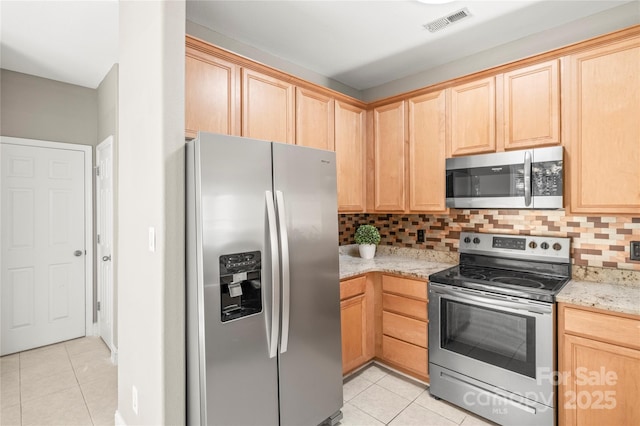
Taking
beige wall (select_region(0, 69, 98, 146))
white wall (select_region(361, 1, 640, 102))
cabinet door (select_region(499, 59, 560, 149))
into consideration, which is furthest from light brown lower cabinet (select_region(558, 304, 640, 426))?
beige wall (select_region(0, 69, 98, 146))

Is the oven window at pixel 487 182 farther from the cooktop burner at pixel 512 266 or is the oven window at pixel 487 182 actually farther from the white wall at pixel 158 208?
the white wall at pixel 158 208

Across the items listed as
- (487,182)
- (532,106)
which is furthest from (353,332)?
(532,106)

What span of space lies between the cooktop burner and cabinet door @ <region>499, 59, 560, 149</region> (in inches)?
29.8

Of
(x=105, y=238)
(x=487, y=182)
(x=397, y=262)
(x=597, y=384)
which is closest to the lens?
(x=597, y=384)

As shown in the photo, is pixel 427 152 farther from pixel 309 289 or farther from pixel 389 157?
pixel 309 289

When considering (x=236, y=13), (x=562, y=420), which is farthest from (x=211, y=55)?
(x=562, y=420)

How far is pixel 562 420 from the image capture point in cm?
189

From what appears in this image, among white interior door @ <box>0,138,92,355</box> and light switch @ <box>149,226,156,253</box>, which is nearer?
light switch @ <box>149,226,156,253</box>

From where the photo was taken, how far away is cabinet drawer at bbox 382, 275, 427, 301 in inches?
99.7

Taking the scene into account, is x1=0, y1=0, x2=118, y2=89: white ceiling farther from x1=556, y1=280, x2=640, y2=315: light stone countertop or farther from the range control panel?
x1=556, y1=280, x2=640, y2=315: light stone countertop

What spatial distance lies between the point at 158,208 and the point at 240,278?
513 millimetres

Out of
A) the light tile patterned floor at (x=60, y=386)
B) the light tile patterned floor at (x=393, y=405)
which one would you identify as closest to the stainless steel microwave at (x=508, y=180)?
the light tile patterned floor at (x=393, y=405)

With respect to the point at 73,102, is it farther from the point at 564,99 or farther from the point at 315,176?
the point at 564,99

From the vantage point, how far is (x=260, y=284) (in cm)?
168
